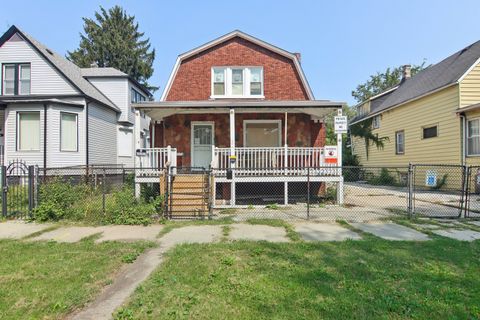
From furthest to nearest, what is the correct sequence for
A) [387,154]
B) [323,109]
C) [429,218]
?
[387,154] → [323,109] → [429,218]

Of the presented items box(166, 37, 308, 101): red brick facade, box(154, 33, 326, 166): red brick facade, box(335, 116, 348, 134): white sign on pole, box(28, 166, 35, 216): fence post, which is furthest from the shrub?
box(335, 116, 348, 134): white sign on pole

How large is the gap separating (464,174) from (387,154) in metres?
13.0

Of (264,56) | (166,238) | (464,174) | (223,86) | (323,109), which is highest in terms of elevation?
(264,56)

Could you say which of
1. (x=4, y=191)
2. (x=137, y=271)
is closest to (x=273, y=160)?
(x=137, y=271)

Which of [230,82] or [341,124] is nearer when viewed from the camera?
[341,124]

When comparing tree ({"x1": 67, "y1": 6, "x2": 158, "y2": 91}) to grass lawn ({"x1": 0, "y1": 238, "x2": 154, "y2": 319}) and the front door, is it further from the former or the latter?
grass lawn ({"x1": 0, "y1": 238, "x2": 154, "y2": 319})

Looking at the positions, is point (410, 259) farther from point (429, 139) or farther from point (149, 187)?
point (429, 139)

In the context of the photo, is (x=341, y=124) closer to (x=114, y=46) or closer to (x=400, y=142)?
(x=400, y=142)

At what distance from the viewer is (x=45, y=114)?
14.2 meters

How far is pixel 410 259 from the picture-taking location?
15.5 feet

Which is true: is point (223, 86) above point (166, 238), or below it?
→ above

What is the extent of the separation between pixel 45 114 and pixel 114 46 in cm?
2916

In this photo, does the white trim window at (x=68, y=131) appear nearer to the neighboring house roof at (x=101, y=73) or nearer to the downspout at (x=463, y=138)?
the neighboring house roof at (x=101, y=73)

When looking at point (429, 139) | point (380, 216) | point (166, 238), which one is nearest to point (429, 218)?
point (380, 216)
